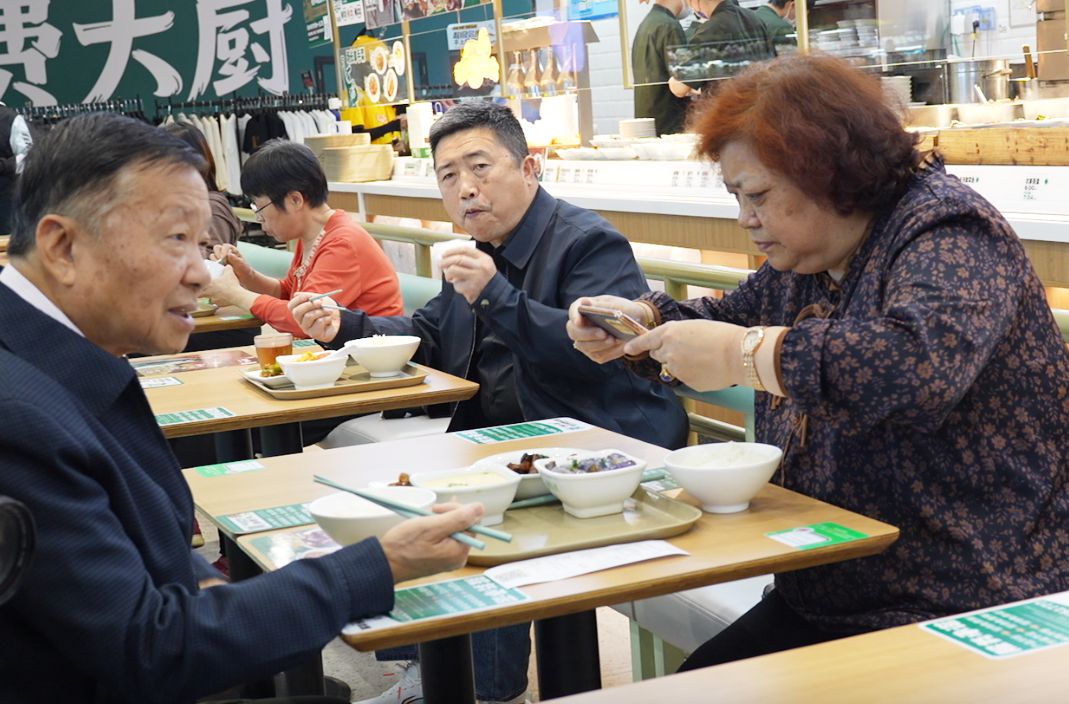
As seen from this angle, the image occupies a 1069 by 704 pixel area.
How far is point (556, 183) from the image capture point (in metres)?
6.30

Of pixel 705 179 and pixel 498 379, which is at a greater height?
pixel 705 179

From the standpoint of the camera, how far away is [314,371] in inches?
131

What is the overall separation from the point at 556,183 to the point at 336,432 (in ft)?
7.74

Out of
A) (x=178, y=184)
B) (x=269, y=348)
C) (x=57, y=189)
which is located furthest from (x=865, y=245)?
(x=269, y=348)

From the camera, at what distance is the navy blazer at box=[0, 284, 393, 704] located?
136 centimetres

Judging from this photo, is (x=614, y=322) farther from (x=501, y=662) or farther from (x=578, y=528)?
(x=501, y=662)

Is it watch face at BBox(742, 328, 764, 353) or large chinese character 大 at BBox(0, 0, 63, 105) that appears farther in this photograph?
large chinese character 大 at BBox(0, 0, 63, 105)

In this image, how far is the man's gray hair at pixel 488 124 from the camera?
3.37 metres

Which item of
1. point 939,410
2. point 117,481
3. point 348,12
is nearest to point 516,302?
point 939,410

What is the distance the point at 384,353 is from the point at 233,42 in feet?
33.6

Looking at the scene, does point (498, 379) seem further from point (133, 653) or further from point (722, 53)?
point (722, 53)

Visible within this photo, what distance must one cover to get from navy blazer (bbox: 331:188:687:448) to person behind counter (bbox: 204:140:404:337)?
1.10m

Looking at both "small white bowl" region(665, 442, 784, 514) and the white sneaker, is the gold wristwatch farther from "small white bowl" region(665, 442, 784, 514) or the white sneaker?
the white sneaker

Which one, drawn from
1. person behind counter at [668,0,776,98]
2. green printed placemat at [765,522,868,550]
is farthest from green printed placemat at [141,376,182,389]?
person behind counter at [668,0,776,98]
